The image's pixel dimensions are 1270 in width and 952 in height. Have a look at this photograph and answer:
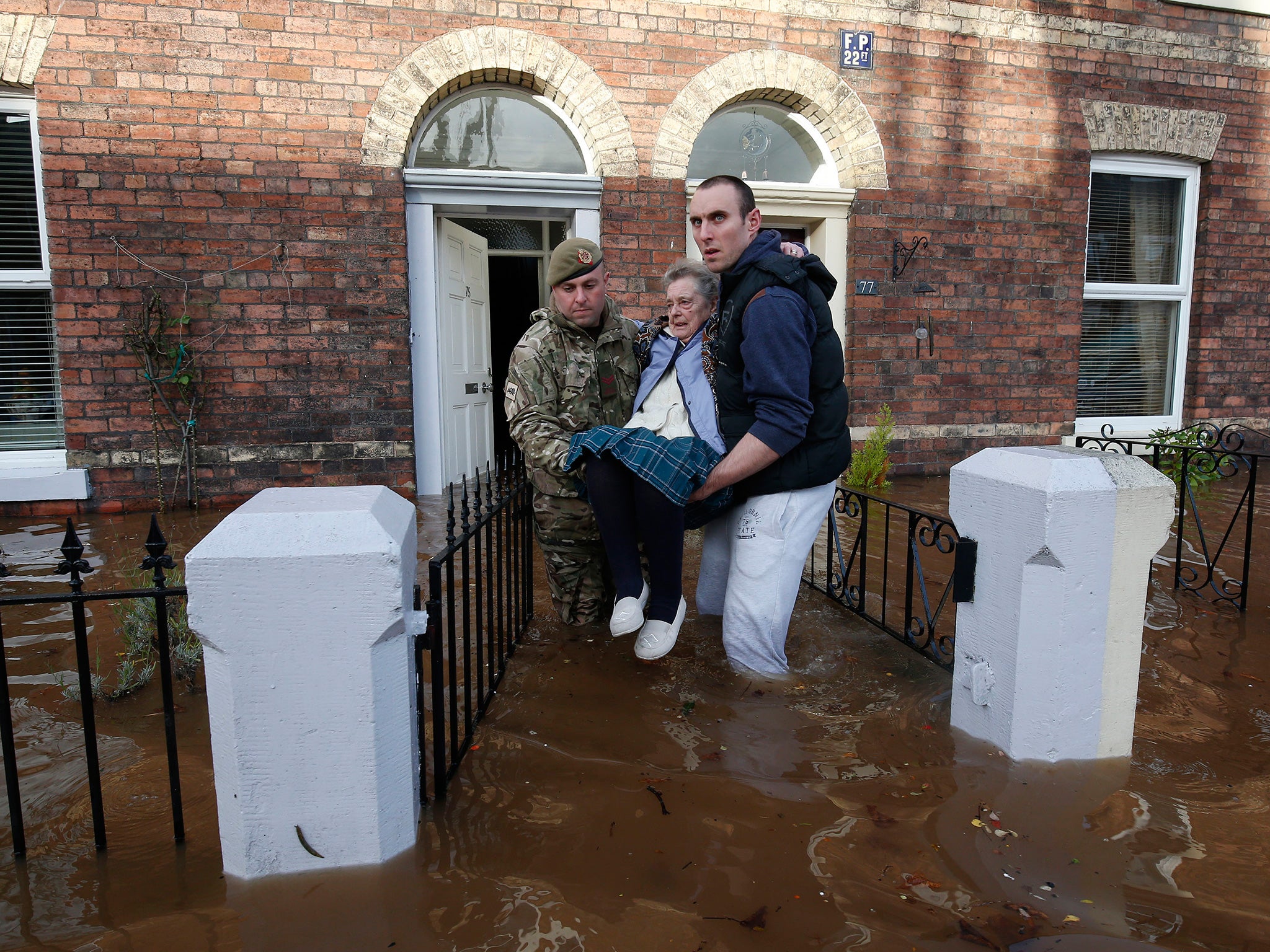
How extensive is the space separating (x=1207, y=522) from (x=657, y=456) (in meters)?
5.03

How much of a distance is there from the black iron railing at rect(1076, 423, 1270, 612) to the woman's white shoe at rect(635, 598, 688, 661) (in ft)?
5.23

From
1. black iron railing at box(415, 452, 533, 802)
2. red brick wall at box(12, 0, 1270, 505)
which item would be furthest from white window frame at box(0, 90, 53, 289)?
black iron railing at box(415, 452, 533, 802)

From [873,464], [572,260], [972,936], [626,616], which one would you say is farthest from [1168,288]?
[972,936]

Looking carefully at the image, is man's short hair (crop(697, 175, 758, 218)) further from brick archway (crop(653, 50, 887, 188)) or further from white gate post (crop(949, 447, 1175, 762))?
brick archway (crop(653, 50, 887, 188))

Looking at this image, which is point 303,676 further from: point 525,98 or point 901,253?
point 901,253

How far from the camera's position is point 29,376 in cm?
600

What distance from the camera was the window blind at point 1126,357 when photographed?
8.00 m

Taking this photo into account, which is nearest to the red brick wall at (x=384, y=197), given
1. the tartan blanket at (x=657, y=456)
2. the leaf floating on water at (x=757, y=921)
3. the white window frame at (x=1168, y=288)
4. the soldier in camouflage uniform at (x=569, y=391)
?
the white window frame at (x=1168, y=288)

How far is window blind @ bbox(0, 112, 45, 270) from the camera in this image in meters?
5.75

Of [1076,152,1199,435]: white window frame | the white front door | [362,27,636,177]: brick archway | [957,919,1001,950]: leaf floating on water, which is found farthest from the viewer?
[1076,152,1199,435]: white window frame

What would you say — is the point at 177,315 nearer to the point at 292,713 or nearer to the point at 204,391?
the point at 204,391

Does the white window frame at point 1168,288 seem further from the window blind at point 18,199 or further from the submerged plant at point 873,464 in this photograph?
the window blind at point 18,199

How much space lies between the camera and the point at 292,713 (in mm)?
1800

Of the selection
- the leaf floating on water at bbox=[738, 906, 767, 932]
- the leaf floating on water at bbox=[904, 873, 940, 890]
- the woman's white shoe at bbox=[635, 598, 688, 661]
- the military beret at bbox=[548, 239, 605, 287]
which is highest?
the military beret at bbox=[548, 239, 605, 287]
